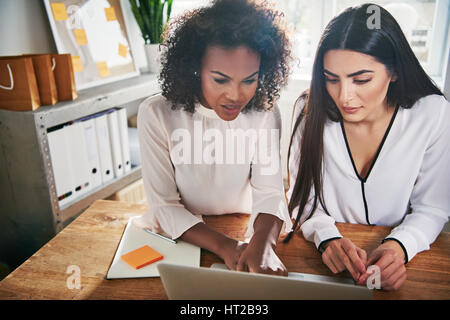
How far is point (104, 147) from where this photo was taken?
2.02 metres

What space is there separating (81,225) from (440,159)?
1070 millimetres

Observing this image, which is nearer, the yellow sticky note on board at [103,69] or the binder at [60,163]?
the binder at [60,163]

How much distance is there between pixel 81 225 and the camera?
1.09 m

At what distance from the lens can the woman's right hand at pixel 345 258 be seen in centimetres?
86

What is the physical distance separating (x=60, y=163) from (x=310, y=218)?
3.92 feet

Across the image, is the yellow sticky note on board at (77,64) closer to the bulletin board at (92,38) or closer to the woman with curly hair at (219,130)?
the bulletin board at (92,38)

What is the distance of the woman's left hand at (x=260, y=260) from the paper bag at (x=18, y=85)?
3.91 ft

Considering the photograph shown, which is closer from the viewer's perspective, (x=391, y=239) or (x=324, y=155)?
(x=391, y=239)

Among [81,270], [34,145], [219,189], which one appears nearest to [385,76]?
[219,189]

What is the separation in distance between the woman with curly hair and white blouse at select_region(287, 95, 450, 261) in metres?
0.13

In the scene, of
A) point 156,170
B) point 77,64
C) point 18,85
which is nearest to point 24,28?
point 77,64

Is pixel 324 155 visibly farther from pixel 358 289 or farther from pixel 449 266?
pixel 358 289

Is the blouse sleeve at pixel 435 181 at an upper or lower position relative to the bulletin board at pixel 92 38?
lower

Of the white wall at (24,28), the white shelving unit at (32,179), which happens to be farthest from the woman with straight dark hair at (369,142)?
the white wall at (24,28)
